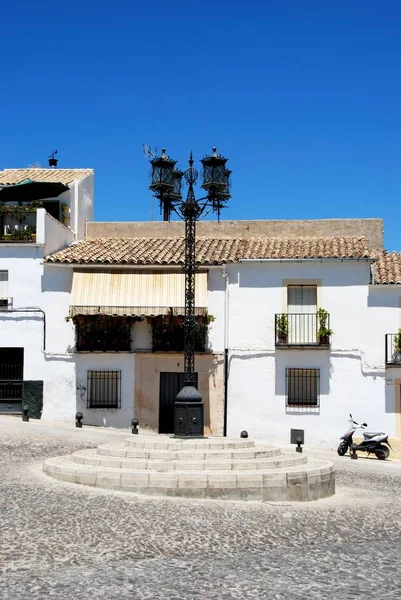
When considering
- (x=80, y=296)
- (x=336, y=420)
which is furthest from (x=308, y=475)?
(x=80, y=296)

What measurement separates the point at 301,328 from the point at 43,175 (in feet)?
36.5

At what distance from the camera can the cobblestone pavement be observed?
7.50m

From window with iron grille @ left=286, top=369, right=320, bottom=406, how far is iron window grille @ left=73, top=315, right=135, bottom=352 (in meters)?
4.86

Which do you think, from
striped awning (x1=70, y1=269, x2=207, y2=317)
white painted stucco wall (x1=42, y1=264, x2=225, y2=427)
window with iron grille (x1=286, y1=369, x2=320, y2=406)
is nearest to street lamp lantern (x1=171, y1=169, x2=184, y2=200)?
striped awning (x1=70, y1=269, x2=207, y2=317)

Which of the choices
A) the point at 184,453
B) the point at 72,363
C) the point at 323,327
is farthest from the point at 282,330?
the point at 184,453

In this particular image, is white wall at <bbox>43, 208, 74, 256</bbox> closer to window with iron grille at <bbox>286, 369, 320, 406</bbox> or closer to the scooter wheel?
window with iron grille at <bbox>286, 369, 320, 406</bbox>

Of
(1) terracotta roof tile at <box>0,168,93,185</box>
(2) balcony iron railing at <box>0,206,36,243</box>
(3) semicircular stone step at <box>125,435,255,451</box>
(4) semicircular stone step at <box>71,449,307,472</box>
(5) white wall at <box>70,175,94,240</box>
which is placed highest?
(1) terracotta roof tile at <box>0,168,93,185</box>

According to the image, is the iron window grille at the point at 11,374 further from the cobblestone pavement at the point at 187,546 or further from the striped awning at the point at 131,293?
the cobblestone pavement at the point at 187,546

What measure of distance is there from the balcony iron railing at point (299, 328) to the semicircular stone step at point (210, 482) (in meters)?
10.3

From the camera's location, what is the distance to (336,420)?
2295 centimetres

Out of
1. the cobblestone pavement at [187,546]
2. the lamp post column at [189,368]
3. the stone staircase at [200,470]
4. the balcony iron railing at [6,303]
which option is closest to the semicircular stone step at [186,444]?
the stone staircase at [200,470]

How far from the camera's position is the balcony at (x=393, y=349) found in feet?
74.4

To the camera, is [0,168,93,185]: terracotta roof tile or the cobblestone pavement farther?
[0,168,93,185]: terracotta roof tile

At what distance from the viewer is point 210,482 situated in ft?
39.6
